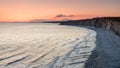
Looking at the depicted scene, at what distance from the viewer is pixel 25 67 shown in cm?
1168

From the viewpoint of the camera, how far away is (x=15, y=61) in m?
13.2

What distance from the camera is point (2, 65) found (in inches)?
475

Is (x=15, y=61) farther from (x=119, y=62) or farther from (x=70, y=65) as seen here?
(x=119, y=62)

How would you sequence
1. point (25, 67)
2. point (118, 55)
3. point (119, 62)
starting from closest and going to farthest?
point (25, 67), point (119, 62), point (118, 55)

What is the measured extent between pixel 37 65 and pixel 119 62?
14.1 ft

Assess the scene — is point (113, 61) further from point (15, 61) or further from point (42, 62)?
point (15, 61)

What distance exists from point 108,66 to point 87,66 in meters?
1.07

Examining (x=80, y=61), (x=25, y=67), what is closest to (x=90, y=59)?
(x=80, y=61)

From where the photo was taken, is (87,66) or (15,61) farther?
(15,61)

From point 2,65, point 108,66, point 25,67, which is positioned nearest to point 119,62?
point 108,66

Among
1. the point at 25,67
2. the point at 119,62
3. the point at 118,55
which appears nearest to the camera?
the point at 25,67

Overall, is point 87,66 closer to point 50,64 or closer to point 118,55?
point 50,64

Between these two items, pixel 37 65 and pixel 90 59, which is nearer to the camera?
pixel 37 65

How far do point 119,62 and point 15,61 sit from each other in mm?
5548
